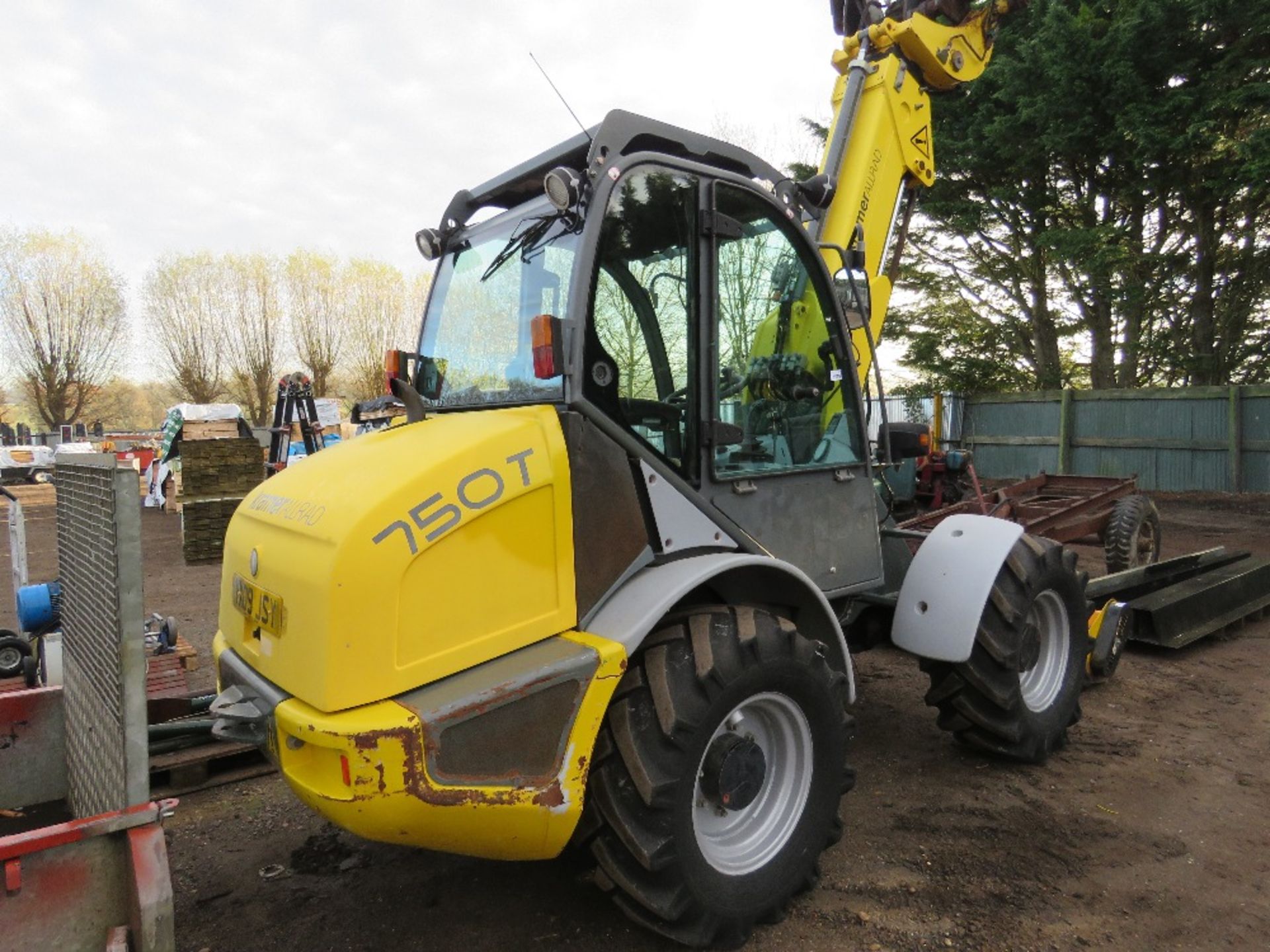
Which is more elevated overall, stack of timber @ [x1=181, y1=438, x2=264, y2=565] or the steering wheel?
the steering wheel

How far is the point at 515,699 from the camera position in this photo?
214cm

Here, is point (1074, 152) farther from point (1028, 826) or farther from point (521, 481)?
point (521, 481)

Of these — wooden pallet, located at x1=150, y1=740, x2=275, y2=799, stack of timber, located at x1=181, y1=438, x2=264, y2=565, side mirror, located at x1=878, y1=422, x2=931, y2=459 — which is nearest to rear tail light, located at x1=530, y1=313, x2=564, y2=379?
side mirror, located at x1=878, y1=422, x2=931, y2=459

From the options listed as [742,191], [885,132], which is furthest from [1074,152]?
[742,191]

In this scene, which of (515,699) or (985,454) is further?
(985,454)

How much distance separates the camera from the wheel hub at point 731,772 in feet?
8.40

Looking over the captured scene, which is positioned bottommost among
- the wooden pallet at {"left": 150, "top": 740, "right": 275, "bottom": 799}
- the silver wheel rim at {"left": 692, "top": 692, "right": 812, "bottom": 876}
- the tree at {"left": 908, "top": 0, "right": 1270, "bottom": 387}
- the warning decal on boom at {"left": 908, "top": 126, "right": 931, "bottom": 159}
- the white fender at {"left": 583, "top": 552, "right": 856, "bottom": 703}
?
the wooden pallet at {"left": 150, "top": 740, "right": 275, "bottom": 799}

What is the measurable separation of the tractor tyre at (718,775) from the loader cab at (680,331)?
0.49m

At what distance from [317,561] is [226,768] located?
93.5 inches

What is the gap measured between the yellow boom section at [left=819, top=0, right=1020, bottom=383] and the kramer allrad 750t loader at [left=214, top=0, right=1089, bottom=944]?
1.25m

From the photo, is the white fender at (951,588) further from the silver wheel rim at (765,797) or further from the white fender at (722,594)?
the silver wheel rim at (765,797)

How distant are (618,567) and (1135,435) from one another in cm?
1492

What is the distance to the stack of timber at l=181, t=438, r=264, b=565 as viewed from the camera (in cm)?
1066

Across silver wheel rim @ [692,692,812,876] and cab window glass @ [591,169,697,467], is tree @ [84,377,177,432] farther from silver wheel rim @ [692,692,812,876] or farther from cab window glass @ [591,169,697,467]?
silver wheel rim @ [692,692,812,876]
